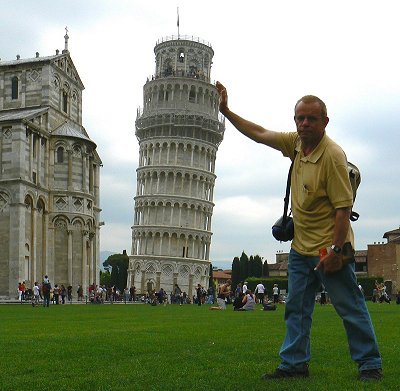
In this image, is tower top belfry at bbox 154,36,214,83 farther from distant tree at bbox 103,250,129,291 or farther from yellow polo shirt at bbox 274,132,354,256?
yellow polo shirt at bbox 274,132,354,256

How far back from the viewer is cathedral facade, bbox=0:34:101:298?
48344mm

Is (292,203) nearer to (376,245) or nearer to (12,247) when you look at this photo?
(12,247)

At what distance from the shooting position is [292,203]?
6.32m

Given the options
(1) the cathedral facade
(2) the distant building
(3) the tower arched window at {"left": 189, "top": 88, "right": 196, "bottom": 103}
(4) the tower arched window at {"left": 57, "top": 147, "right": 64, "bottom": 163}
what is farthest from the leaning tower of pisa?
(4) the tower arched window at {"left": 57, "top": 147, "right": 64, "bottom": 163}

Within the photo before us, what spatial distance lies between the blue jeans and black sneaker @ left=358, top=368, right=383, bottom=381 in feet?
0.11

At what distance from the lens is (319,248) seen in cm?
597

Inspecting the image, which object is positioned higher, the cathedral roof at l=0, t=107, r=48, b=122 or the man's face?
the cathedral roof at l=0, t=107, r=48, b=122

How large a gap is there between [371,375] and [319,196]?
1.57 metres

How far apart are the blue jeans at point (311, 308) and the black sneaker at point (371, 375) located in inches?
1.3

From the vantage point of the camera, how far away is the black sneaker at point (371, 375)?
5.79m

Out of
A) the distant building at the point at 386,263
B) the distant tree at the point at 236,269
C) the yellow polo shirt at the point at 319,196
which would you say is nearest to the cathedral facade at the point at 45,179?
the distant building at the point at 386,263

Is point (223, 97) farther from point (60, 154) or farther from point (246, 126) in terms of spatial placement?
point (60, 154)

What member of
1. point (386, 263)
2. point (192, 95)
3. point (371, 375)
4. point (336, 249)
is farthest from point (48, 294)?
point (192, 95)

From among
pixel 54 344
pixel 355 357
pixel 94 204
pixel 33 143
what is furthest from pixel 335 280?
pixel 94 204
